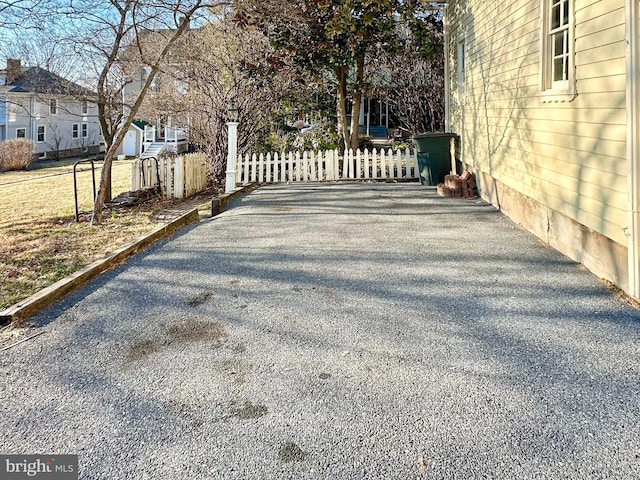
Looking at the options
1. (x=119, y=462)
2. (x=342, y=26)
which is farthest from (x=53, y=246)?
(x=342, y=26)

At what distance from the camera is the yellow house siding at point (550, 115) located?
155 inches

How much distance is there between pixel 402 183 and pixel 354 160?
1681 millimetres

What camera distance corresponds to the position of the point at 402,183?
11562 mm

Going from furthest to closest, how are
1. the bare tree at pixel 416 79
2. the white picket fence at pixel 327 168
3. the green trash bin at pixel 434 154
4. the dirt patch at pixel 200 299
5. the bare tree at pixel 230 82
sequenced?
the bare tree at pixel 416 79 → the bare tree at pixel 230 82 → the white picket fence at pixel 327 168 → the green trash bin at pixel 434 154 → the dirt patch at pixel 200 299

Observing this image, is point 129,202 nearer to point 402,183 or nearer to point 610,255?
point 402,183

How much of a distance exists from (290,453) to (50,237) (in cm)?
661

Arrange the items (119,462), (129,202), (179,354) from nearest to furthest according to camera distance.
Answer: (119,462)
(179,354)
(129,202)

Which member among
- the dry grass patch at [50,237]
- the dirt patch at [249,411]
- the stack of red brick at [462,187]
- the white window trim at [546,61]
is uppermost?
the white window trim at [546,61]

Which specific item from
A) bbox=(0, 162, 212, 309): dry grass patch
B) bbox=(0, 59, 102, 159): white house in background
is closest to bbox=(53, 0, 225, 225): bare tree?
bbox=(0, 162, 212, 309): dry grass patch

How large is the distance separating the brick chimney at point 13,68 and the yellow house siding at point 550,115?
25.8ft

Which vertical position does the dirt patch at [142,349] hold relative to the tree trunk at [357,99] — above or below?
below

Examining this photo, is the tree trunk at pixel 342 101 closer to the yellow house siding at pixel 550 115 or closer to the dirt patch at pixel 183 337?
the yellow house siding at pixel 550 115

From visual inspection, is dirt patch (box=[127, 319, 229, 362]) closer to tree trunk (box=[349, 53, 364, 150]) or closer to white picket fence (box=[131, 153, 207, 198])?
white picket fence (box=[131, 153, 207, 198])

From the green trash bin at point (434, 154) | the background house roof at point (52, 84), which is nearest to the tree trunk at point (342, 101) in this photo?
the green trash bin at point (434, 154)
